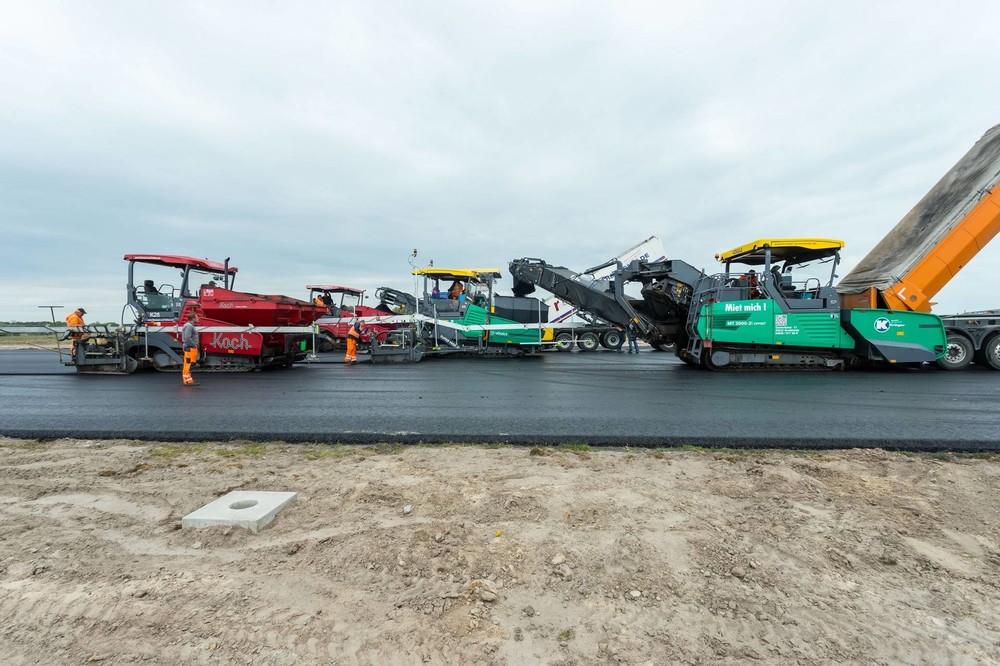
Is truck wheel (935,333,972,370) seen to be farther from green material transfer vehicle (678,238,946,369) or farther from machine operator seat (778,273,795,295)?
machine operator seat (778,273,795,295)

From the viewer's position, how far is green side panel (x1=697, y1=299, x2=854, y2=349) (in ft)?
32.9

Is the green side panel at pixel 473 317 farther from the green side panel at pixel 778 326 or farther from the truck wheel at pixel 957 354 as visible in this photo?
the truck wheel at pixel 957 354

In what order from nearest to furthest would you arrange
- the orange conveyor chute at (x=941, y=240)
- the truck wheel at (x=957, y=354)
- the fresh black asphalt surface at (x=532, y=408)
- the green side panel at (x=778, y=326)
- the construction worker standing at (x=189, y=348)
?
1. the fresh black asphalt surface at (x=532, y=408)
2. the construction worker standing at (x=189, y=348)
3. the orange conveyor chute at (x=941, y=240)
4. the green side panel at (x=778, y=326)
5. the truck wheel at (x=957, y=354)

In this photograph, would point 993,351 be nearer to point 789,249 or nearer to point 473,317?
point 789,249

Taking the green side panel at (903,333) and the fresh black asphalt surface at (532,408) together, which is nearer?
the fresh black asphalt surface at (532,408)

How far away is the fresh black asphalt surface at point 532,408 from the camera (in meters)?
4.76

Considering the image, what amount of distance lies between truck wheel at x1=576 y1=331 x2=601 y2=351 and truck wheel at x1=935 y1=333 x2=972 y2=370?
9662mm

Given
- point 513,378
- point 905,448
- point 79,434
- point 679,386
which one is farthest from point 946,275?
point 79,434

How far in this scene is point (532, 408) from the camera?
6.28 meters

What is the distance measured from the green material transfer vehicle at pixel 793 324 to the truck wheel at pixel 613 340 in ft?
24.1

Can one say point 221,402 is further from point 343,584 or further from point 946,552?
point 946,552

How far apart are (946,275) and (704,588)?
37.5 ft

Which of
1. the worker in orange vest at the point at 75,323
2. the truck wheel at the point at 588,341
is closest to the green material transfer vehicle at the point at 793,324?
the truck wheel at the point at 588,341

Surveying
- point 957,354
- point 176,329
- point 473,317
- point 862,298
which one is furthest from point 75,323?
point 957,354
